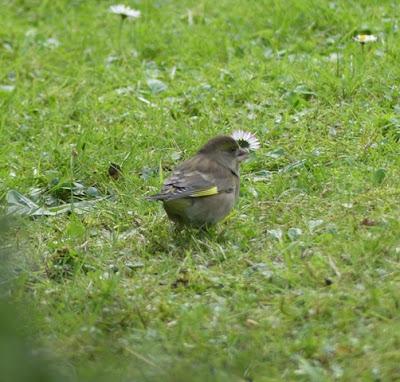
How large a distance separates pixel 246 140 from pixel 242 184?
0.46m

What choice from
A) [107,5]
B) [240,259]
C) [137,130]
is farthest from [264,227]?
[107,5]

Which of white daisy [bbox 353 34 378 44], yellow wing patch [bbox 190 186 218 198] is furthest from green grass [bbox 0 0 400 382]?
yellow wing patch [bbox 190 186 218 198]

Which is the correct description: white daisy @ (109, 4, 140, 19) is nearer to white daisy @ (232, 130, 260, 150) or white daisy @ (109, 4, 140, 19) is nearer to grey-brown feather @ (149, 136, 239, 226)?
white daisy @ (232, 130, 260, 150)

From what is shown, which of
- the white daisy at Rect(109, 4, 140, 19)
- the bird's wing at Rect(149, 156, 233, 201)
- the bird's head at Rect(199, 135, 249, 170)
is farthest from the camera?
the white daisy at Rect(109, 4, 140, 19)

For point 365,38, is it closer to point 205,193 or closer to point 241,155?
point 241,155

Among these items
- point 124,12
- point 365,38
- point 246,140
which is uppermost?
point 365,38

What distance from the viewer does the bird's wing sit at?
6.02 metres

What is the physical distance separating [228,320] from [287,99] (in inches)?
132

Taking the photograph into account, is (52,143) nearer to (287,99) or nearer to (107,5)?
(287,99)

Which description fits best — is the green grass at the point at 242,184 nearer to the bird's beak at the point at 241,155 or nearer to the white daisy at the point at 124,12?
the white daisy at the point at 124,12

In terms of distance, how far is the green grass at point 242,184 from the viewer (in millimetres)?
4777

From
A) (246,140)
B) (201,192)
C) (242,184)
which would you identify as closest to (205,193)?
(201,192)

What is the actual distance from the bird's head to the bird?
0.5 inches

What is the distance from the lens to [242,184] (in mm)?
6895
